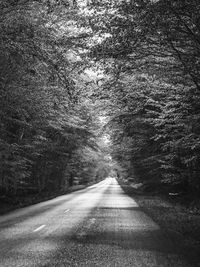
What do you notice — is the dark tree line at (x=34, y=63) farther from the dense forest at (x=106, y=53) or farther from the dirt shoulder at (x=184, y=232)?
the dirt shoulder at (x=184, y=232)

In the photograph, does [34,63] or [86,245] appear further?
[34,63]

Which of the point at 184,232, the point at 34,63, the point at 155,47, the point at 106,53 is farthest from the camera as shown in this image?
the point at 34,63

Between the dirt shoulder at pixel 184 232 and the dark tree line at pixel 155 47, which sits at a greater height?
the dark tree line at pixel 155 47

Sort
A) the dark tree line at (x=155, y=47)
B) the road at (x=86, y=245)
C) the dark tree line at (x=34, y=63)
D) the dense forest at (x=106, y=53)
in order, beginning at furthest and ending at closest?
the dark tree line at (x=34, y=63)
the dense forest at (x=106, y=53)
the dark tree line at (x=155, y=47)
the road at (x=86, y=245)

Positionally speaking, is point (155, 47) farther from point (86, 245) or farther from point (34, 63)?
point (86, 245)

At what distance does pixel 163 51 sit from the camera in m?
9.88

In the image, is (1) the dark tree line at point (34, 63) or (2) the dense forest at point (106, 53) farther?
(1) the dark tree line at point (34, 63)

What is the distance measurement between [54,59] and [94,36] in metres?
2.70

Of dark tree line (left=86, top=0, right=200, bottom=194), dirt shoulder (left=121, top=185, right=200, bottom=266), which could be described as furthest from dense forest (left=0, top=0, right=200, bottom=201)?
dirt shoulder (left=121, top=185, right=200, bottom=266)

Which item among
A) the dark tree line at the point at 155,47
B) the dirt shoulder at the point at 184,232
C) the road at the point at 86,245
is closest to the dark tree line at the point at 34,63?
the dark tree line at the point at 155,47

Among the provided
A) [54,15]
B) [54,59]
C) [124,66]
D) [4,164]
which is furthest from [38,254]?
[4,164]

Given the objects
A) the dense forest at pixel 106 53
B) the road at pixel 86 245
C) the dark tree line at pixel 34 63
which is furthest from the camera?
the dark tree line at pixel 34 63

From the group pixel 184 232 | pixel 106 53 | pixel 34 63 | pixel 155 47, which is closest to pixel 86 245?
pixel 184 232

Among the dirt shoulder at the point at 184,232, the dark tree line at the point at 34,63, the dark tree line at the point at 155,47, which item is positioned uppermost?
the dark tree line at the point at 34,63
